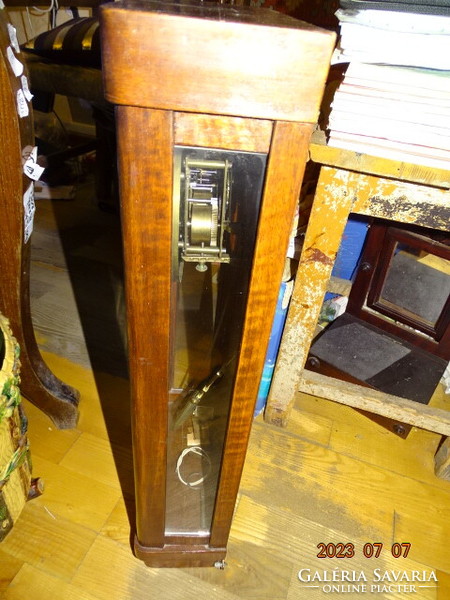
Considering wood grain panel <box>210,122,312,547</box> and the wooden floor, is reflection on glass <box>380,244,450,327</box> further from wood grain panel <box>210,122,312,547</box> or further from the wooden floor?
wood grain panel <box>210,122,312,547</box>

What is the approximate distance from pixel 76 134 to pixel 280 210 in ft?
10.3

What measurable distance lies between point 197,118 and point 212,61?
6 centimetres

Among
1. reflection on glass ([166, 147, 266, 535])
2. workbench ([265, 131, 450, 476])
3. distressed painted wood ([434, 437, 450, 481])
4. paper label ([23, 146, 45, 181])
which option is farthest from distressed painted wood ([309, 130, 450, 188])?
distressed painted wood ([434, 437, 450, 481])

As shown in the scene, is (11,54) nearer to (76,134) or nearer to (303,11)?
(303,11)

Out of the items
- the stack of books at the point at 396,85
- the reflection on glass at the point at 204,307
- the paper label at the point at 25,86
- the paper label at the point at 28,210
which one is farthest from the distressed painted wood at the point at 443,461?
the paper label at the point at 25,86

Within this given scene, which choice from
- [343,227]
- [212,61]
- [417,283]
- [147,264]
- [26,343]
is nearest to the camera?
[212,61]

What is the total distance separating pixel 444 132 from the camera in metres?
0.71

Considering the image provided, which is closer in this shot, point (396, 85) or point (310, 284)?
point (396, 85)

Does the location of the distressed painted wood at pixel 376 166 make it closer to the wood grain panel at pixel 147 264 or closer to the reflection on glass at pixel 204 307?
the reflection on glass at pixel 204 307

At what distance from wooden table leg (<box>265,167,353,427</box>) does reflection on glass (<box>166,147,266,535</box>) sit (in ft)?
1.09

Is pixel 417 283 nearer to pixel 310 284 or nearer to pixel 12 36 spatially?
pixel 310 284

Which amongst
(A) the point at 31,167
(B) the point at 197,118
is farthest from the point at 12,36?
(B) the point at 197,118

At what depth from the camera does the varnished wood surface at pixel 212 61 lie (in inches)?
14.8

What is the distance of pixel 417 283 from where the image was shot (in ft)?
4.25
